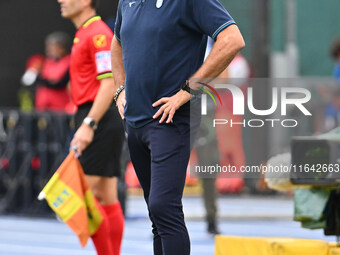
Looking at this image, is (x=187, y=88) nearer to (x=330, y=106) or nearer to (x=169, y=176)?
(x=169, y=176)

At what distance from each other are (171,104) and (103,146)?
197 centimetres

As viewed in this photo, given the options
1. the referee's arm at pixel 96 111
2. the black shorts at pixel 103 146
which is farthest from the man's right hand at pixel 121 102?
the black shorts at pixel 103 146

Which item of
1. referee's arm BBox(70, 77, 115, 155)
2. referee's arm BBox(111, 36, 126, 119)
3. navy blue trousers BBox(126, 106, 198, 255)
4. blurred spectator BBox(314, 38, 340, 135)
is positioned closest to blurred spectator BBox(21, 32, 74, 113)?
blurred spectator BBox(314, 38, 340, 135)

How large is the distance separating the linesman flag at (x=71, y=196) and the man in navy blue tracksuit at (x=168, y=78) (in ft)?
4.45

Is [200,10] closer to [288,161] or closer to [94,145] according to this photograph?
[288,161]

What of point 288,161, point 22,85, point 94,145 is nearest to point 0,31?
point 22,85

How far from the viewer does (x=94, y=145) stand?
281 inches

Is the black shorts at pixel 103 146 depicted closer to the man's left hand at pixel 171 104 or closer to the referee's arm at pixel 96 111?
the referee's arm at pixel 96 111

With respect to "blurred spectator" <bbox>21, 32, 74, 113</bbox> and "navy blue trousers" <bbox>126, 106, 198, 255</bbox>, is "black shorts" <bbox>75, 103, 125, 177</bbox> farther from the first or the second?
"blurred spectator" <bbox>21, 32, 74, 113</bbox>

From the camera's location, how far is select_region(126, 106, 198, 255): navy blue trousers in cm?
518

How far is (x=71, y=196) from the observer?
6785 millimetres

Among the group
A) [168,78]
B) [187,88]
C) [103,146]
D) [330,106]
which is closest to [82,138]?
[103,146]

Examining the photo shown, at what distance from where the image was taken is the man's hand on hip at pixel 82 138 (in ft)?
22.5

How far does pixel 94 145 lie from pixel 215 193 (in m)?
3.12
